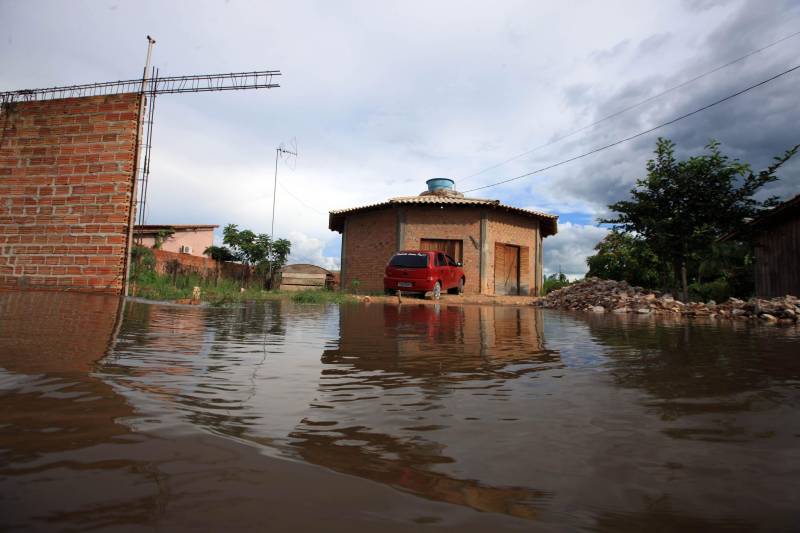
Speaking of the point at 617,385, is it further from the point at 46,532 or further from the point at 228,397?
the point at 46,532

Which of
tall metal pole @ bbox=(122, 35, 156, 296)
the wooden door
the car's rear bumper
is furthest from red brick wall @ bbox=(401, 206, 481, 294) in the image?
tall metal pole @ bbox=(122, 35, 156, 296)

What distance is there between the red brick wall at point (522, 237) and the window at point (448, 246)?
4.41 ft

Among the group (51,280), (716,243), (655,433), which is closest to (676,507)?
(655,433)

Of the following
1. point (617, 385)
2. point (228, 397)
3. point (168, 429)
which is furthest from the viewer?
point (617, 385)

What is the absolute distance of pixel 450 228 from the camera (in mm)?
18109

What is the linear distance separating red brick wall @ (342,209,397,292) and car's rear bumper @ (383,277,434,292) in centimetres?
534

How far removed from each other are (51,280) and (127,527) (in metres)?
8.92

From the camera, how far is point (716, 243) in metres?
12.1

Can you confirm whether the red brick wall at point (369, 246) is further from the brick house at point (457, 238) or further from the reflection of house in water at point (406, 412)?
the reflection of house in water at point (406, 412)

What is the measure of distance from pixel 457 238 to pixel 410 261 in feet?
18.2

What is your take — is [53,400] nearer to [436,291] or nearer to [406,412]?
[406,412]

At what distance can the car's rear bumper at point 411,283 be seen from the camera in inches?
504

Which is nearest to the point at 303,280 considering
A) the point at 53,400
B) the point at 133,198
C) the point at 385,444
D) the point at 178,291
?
the point at 178,291

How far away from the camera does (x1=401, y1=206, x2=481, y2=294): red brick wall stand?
17938mm
